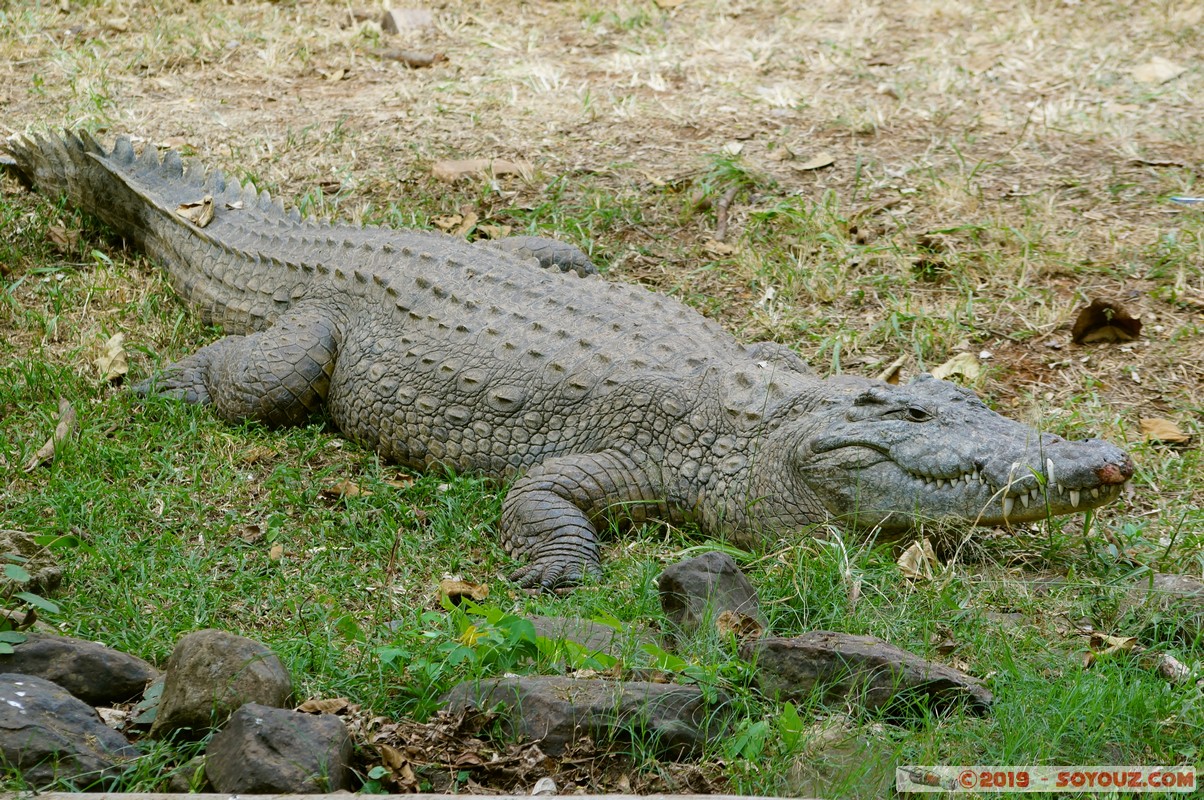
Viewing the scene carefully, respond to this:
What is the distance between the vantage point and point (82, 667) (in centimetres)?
346

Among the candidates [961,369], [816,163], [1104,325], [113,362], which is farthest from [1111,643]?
[113,362]

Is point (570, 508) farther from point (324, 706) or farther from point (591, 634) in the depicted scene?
point (324, 706)

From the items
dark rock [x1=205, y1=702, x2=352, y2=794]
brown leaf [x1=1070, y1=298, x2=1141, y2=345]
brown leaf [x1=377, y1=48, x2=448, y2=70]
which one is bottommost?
brown leaf [x1=1070, y1=298, x2=1141, y2=345]

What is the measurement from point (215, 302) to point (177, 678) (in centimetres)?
369

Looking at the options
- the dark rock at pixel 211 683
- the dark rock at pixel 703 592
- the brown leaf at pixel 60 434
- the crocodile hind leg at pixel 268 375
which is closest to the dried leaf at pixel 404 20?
the crocodile hind leg at pixel 268 375

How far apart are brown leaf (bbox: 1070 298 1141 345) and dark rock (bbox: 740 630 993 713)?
3.04 metres

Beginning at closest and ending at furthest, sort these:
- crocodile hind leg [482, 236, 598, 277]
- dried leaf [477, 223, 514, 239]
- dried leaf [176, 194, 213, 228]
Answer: crocodile hind leg [482, 236, 598, 277] < dried leaf [176, 194, 213, 228] < dried leaf [477, 223, 514, 239]

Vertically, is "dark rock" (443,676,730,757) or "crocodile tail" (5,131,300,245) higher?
"crocodile tail" (5,131,300,245)

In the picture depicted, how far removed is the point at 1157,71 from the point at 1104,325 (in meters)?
3.88

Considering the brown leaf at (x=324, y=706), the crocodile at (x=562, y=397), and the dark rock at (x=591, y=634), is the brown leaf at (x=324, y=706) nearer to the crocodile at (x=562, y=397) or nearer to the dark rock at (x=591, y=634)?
the dark rock at (x=591, y=634)

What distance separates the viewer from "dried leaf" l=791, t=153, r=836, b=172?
7.67 meters

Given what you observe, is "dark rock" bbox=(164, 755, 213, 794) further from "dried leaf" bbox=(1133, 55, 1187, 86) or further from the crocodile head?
"dried leaf" bbox=(1133, 55, 1187, 86)

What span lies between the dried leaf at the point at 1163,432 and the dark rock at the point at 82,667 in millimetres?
4241

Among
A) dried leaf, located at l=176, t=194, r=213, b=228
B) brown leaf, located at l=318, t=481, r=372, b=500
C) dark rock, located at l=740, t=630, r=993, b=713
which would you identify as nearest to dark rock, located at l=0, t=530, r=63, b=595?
brown leaf, located at l=318, t=481, r=372, b=500
